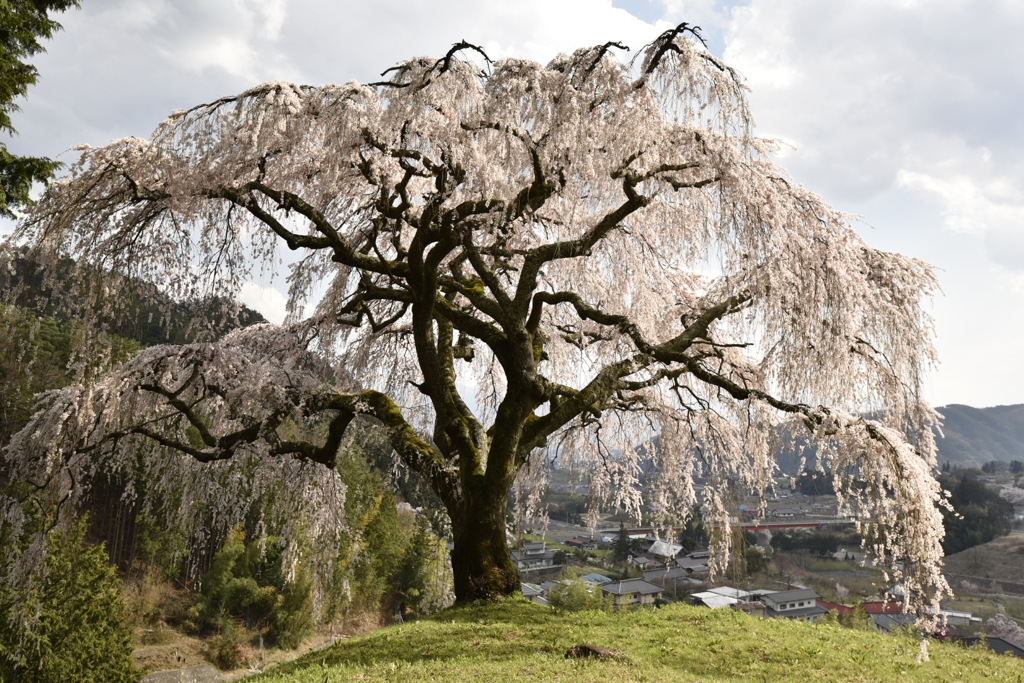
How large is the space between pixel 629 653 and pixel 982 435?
6313 inches

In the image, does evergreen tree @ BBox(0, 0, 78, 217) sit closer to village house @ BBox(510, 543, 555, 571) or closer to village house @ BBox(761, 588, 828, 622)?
village house @ BBox(761, 588, 828, 622)

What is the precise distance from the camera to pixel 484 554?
6.87m

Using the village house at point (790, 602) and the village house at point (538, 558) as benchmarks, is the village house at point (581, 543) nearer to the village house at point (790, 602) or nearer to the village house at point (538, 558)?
the village house at point (538, 558)

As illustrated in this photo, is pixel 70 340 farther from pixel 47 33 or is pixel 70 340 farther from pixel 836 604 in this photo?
pixel 836 604

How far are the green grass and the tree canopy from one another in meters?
0.91

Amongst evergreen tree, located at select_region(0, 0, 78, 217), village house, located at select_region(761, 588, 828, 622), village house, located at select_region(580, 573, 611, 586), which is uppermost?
evergreen tree, located at select_region(0, 0, 78, 217)

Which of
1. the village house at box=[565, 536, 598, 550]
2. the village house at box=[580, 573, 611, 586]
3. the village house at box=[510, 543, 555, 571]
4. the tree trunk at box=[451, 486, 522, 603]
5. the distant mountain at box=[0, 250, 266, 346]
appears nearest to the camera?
the distant mountain at box=[0, 250, 266, 346]

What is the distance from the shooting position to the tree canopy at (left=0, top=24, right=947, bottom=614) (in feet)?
17.6

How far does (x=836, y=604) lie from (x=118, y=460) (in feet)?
193

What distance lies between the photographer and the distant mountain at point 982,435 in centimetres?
12062

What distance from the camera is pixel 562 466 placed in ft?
32.3

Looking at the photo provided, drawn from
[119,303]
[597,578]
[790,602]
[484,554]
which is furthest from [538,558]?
[119,303]

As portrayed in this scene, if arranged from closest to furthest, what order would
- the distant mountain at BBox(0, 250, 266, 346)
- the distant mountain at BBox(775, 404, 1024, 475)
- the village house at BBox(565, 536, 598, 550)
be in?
the distant mountain at BBox(0, 250, 266, 346)
the village house at BBox(565, 536, 598, 550)
the distant mountain at BBox(775, 404, 1024, 475)

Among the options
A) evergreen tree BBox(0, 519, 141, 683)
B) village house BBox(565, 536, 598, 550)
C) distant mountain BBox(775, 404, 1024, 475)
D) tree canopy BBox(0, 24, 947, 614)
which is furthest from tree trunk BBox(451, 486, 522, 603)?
distant mountain BBox(775, 404, 1024, 475)
